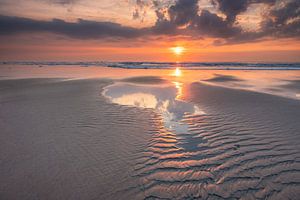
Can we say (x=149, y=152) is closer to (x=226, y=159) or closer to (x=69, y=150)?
(x=226, y=159)

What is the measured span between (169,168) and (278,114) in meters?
7.06

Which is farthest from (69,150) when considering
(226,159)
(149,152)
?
(226,159)

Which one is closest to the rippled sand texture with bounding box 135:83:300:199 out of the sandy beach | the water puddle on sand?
the sandy beach

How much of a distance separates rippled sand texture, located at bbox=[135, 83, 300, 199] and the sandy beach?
0.02 meters

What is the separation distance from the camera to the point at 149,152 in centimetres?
618

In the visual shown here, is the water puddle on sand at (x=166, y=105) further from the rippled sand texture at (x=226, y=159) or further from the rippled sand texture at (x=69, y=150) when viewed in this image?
the rippled sand texture at (x=69, y=150)

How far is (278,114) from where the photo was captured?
9906 mm

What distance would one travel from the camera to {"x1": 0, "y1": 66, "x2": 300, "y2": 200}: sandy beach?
14.7ft

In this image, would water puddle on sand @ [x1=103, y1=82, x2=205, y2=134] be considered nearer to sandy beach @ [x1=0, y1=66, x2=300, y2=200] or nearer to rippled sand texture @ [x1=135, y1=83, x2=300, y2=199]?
sandy beach @ [x1=0, y1=66, x2=300, y2=200]

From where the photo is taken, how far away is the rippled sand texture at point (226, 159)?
446cm

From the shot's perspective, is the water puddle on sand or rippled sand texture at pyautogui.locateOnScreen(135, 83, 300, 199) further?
the water puddle on sand

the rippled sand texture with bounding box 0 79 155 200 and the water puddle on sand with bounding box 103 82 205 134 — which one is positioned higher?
the water puddle on sand with bounding box 103 82 205 134

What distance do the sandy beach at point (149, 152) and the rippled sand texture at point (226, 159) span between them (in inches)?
0.9

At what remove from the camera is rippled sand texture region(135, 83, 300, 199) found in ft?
14.6
